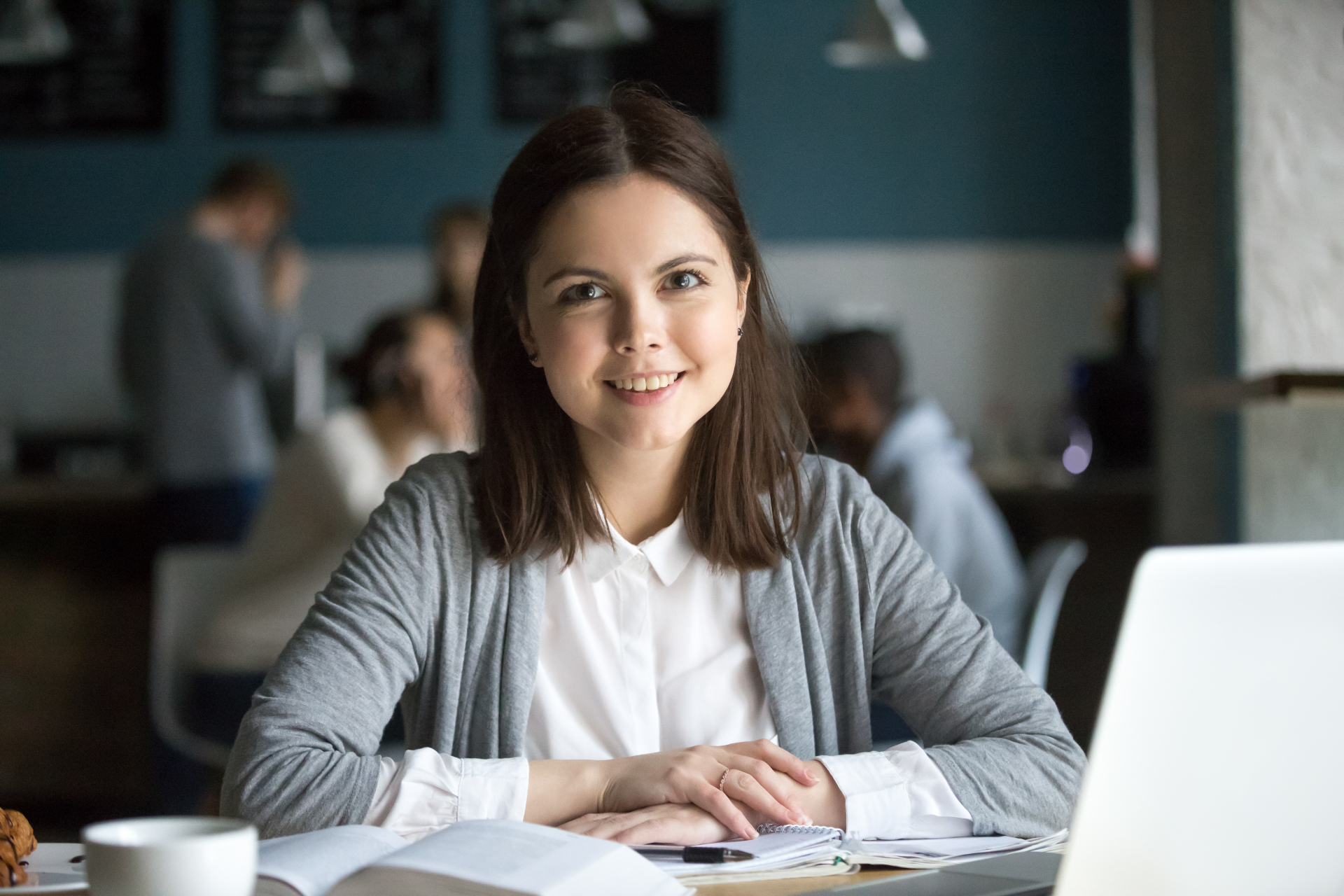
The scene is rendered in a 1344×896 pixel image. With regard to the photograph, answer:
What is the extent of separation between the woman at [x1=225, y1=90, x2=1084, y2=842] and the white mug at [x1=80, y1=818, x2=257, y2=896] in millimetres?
485

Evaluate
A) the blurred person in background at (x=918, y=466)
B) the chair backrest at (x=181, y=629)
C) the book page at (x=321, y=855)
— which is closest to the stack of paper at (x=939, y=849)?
the book page at (x=321, y=855)

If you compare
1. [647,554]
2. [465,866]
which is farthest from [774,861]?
[647,554]

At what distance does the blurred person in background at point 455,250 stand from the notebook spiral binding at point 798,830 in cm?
298

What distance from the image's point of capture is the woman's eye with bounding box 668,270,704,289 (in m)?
1.28

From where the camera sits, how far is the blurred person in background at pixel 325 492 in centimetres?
261

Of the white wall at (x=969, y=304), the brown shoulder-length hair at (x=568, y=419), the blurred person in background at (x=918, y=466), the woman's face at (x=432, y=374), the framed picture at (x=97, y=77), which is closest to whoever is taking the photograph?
the brown shoulder-length hair at (x=568, y=419)

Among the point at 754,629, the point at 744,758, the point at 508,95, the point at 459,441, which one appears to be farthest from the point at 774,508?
the point at 508,95

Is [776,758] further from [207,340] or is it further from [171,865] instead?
[207,340]

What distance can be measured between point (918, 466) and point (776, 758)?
1.84 m

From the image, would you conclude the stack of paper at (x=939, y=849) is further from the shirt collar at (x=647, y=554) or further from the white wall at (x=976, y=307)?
the white wall at (x=976, y=307)

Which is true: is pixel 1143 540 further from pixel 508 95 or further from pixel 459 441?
pixel 508 95

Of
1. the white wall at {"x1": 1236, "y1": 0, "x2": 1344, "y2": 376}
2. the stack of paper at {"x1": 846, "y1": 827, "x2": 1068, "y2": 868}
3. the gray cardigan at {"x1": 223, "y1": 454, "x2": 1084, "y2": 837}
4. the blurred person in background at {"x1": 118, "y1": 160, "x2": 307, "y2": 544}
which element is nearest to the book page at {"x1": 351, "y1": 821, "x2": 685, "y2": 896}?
the stack of paper at {"x1": 846, "y1": 827, "x2": 1068, "y2": 868}

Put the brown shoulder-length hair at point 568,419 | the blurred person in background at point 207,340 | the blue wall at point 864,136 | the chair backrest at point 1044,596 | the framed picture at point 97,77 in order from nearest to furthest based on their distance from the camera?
the brown shoulder-length hair at point 568,419 → the chair backrest at point 1044,596 → the blurred person in background at point 207,340 → the framed picture at point 97,77 → the blue wall at point 864,136

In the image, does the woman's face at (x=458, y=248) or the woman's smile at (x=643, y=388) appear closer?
the woman's smile at (x=643, y=388)
